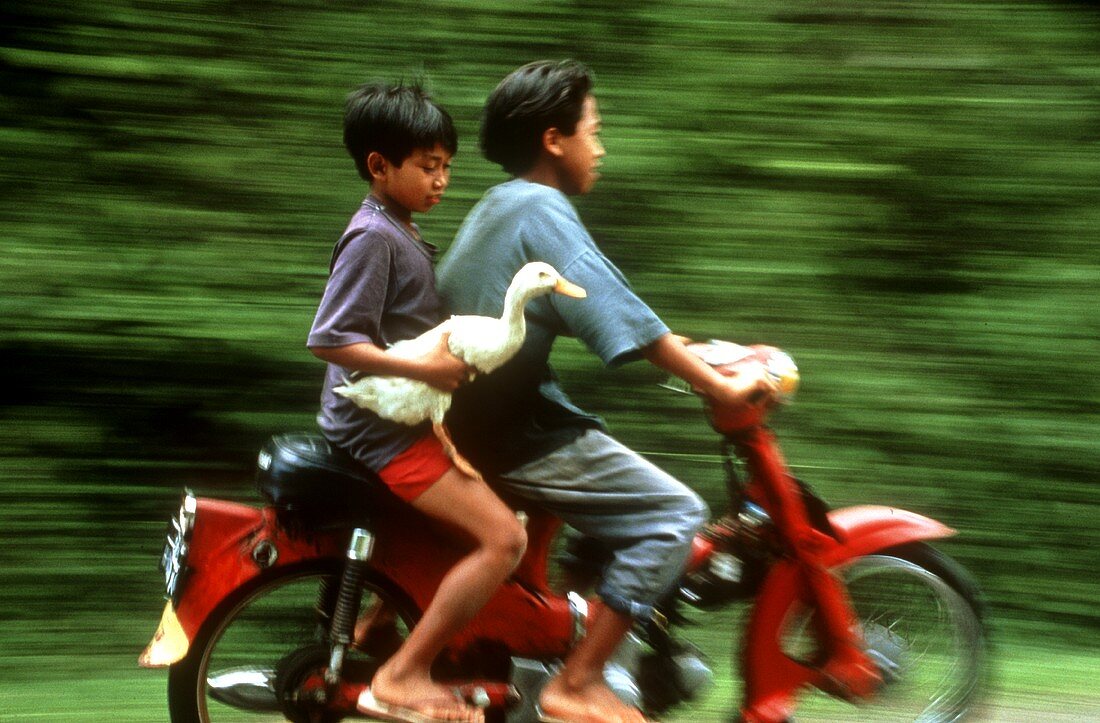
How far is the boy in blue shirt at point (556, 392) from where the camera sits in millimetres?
3047

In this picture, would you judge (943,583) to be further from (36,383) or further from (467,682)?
(36,383)

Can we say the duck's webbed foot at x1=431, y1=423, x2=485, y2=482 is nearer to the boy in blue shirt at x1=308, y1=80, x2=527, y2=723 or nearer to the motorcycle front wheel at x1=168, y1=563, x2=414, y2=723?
the boy in blue shirt at x1=308, y1=80, x2=527, y2=723

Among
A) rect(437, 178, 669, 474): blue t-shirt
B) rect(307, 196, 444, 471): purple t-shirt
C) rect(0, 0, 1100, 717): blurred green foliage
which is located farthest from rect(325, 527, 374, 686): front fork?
rect(0, 0, 1100, 717): blurred green foliage

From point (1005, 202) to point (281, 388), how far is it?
2.80 meters

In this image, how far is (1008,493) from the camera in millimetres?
4930

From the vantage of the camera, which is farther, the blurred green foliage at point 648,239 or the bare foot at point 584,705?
the blurred green foliage at point 648,239

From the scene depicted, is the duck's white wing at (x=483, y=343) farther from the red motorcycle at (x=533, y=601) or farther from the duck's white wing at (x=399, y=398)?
the red motorcycle at (x=533, y=601)

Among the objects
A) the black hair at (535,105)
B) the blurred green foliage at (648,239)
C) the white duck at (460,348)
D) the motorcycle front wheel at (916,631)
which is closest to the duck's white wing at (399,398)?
the white duck at (460,348)

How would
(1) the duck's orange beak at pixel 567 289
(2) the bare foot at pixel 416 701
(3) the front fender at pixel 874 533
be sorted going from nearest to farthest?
(1) the duck's orange beak at pixel 567 289 → (2) the bare foot at pixel 416 701 → (3) the front fender at pixel 874 533

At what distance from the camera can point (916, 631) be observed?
11.4ft

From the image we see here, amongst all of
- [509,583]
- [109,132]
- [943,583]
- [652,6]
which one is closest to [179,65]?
[109,132]

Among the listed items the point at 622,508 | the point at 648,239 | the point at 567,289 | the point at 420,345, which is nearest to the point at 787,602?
the point at 622,508

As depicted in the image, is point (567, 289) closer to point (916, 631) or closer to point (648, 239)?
point (916, 631)

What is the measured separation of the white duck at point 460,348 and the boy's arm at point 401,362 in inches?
0.6
